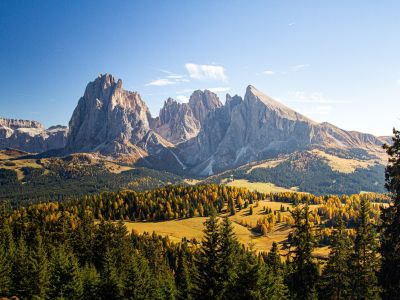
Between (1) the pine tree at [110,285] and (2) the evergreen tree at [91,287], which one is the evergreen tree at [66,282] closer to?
(2) the evergreen tree at [91,287]

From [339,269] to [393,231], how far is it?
53.5 feet

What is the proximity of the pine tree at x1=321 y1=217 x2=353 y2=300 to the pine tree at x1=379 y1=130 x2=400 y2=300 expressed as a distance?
458 inches

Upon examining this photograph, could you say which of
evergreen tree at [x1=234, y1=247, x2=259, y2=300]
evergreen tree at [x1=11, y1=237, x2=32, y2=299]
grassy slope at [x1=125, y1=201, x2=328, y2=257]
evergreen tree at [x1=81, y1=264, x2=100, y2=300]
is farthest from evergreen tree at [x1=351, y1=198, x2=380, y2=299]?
grassy slope at [x1=125, y1=201, x2=328, y2=257]

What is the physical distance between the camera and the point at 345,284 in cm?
4478

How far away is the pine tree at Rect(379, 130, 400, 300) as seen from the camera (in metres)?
30.8

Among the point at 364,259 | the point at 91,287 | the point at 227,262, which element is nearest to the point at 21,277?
the point at 91,287

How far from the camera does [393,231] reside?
31125mm

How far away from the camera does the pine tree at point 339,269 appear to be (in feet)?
147

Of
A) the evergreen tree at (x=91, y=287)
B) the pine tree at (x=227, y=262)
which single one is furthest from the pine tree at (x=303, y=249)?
the evergreen tree at (x=91, y=287)

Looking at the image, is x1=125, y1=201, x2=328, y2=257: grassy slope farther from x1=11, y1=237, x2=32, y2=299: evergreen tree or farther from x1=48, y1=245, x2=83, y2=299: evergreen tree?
x1=48, y1=245, x2=83, y2=299: evergreen tree

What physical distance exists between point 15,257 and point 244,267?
60.1 m

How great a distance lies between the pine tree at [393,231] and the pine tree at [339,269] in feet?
38.2

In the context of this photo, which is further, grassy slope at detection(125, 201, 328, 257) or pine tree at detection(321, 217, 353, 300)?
grassy slope at detection(125, 201, 328, 257)

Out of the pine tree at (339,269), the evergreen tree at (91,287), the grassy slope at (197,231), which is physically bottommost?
the grassy slope at (197,231)
